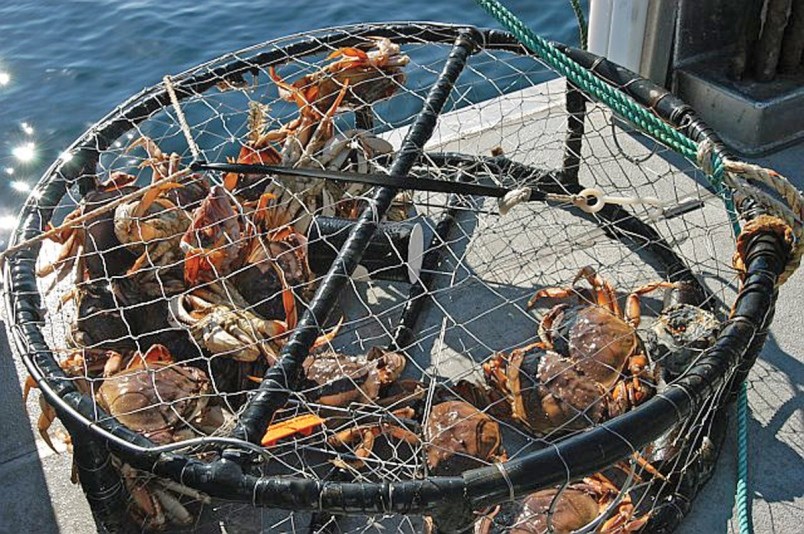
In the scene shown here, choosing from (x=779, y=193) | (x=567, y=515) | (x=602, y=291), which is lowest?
(x=567, y=515)

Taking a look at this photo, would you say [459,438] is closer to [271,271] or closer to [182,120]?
[271,271]

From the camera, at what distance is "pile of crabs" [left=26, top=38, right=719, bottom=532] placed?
2791 millimetres

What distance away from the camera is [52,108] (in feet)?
25.0

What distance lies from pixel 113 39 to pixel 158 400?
695 cm

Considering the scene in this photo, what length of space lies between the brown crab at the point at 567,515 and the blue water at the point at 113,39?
560 centimetres

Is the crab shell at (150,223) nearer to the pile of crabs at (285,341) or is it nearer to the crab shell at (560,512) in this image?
the pile of crabs at (285,341)

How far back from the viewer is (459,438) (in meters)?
2.79

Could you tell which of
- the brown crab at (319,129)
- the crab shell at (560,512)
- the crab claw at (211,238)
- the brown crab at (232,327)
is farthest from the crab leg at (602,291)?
the crab claw at (211,238)

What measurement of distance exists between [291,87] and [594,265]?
5.48ft

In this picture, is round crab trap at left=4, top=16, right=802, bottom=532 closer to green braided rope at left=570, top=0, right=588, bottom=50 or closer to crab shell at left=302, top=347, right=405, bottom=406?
crab shell at left=302, top=347, right=405, bottom=406

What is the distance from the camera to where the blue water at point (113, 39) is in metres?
7.38

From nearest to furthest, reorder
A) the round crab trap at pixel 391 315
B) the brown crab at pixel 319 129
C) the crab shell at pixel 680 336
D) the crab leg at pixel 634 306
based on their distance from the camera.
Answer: the round crab trap at pixel 391 315 → the crab shell at pixel 680 336 → the crab leg at pixel 634 306 → the brown crab at pixel 319 129

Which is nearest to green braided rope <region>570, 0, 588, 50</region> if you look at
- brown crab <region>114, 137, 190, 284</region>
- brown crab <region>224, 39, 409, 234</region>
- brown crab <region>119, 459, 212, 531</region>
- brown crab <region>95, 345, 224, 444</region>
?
brown crab <region>224, 39, 409, 234</region>

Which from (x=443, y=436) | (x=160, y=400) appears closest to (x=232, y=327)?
(x=160, y=400)
